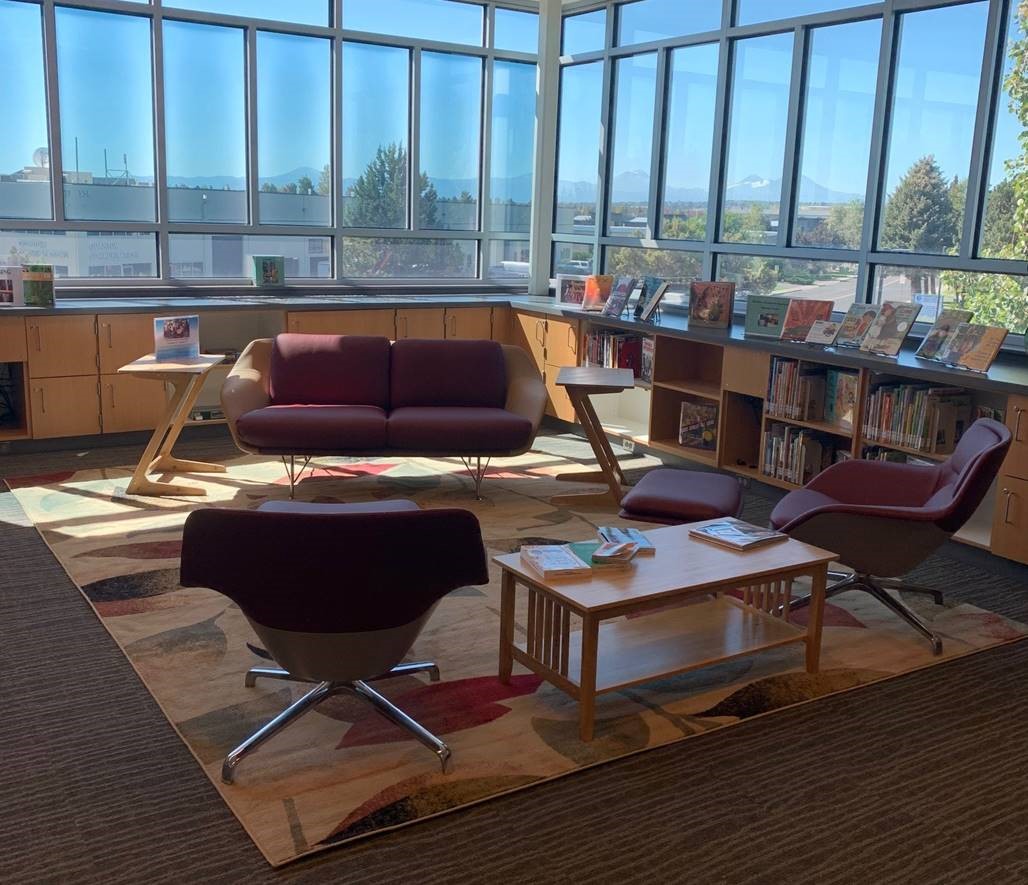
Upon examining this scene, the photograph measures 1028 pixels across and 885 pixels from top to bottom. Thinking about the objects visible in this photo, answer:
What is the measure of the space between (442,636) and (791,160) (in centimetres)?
439

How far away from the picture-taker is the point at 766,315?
648cm

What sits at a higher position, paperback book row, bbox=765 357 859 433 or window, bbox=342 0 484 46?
window, bbox=342 0 484 46

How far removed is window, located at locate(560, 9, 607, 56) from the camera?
8641 mm

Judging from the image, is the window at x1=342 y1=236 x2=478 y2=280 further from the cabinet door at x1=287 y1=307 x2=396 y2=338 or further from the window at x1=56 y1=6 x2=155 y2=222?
the window at x1=56 y1=6 x2=155 y2=222

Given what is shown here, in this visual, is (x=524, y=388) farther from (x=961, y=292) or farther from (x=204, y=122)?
(x=204, y=122)

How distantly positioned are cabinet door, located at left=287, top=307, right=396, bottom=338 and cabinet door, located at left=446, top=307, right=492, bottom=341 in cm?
48

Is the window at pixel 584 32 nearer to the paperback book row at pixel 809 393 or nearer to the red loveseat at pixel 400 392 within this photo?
the red loveseat at pixel 400 392

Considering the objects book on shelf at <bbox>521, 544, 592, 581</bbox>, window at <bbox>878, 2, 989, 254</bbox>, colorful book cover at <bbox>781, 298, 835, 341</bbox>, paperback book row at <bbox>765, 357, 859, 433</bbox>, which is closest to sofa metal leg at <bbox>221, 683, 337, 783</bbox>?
book on shelf at <bbox>521, 544, 592, 581</bbox>

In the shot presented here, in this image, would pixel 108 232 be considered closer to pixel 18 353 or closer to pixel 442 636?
pixel 18 353

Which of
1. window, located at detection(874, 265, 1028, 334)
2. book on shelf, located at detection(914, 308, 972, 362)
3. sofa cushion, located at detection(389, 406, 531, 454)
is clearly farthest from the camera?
sofa cushion, located at detection(389, 406, 531, 454)

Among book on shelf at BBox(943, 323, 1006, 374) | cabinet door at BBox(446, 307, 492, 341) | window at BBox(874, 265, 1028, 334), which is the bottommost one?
cabinet door at BBox(446, 307, 492, 341)

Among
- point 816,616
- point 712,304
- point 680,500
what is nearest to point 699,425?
point 712,304

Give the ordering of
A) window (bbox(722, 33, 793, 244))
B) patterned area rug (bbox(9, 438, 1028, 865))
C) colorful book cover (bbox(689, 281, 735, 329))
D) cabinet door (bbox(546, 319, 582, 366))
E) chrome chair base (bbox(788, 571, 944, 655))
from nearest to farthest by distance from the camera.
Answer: patterned area rug (bbox(9, 438, 1028, 865)) < chrome chair base (bbox(788, 571, 944, 655)) < colorful book cover (bbox(689, 281, 735, 329)) < window (bbox(722, 33, 793, 244)) < cabinet door (bbox(546, 319, 582, 366))

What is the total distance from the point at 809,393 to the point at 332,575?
12.4 ft
